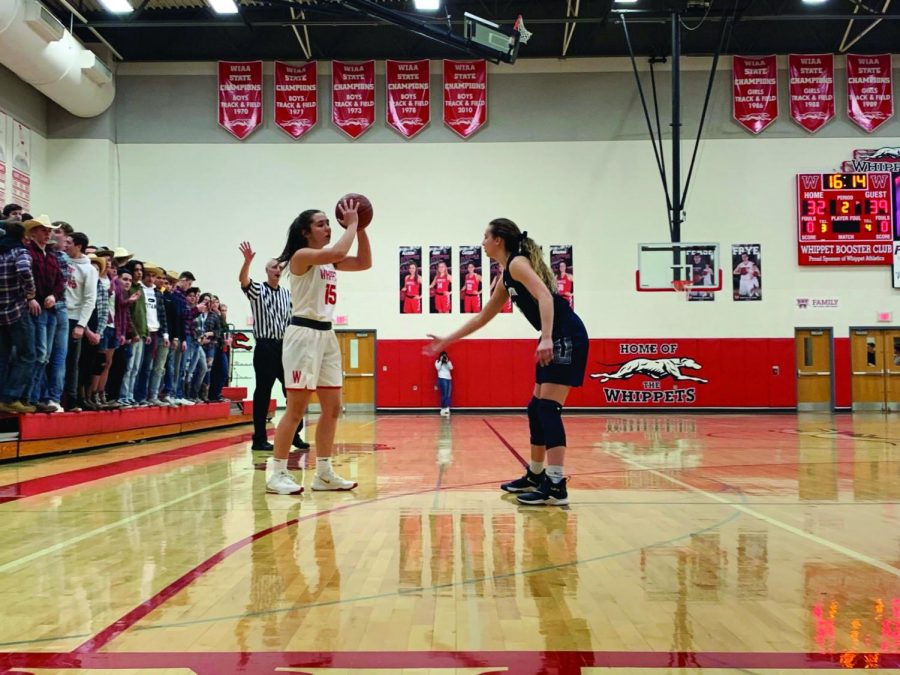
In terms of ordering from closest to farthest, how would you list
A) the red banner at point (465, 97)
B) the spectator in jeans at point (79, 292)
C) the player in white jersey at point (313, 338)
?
1. the player in white jersey at point (313, 338)
2. the spectator in jeans at point (79, 292)
3. the red banner at point (465, 97)

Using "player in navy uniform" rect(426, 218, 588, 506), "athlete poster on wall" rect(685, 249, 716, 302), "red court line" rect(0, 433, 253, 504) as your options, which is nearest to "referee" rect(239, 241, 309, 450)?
"red court line" rect(0, 433, 253, 504)

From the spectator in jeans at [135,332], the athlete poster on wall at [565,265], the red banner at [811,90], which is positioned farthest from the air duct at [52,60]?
the red banner at [811,90]

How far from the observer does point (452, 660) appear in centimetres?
169

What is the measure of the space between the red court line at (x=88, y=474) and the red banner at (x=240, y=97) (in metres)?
12.8

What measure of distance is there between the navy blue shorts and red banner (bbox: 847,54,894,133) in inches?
716

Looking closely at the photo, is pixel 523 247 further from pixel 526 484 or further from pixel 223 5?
pixel 223 5

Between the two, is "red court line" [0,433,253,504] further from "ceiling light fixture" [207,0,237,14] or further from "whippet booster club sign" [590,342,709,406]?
"whippet booster club sign" [590,342,709,406]

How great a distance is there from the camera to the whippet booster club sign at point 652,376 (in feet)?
60.1

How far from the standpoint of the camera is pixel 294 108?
18.4 m

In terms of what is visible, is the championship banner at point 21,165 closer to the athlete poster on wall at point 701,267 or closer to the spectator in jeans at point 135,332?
the spectator in jeans at point 135,332

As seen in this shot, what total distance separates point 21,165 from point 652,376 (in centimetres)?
1652

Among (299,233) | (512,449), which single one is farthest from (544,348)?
(512,449)

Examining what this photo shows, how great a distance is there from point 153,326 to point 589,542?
24.8 feet

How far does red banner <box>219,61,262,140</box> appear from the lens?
1834 centimetres
